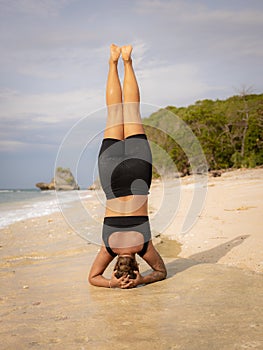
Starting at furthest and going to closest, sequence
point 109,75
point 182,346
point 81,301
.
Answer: point 109,75
point 81,301
point 182,346

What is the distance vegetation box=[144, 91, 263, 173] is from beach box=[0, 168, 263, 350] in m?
25.3

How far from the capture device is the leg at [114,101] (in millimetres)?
4527

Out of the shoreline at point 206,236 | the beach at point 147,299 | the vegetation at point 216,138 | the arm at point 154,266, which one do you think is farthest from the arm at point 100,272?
the vegetation at point 216,138

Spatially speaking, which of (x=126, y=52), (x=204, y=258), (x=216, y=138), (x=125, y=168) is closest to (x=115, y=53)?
(x=126, y=52)

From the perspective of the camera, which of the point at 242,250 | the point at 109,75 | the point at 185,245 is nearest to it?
the point at 109,75

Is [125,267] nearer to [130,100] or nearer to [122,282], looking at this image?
[122,282]

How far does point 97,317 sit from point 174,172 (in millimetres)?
32901

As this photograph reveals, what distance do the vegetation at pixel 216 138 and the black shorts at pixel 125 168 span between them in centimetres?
2693

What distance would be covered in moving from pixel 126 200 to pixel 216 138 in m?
32.9

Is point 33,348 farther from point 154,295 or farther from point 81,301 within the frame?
point 154,295

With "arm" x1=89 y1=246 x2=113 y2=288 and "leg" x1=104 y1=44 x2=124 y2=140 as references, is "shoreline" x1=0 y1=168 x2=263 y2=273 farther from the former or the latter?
"leg" x1=104 y1=44 x2=124 y2=140

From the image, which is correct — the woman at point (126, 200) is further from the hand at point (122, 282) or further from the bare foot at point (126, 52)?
the bare foot at point (126, 52)

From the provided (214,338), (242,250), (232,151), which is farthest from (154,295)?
(232,151)

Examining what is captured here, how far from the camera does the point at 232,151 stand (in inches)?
1407
